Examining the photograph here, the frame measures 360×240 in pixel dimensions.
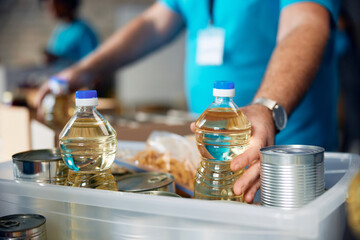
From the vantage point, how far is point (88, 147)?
77 cm

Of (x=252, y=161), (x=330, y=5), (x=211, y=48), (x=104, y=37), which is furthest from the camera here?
(x=104, y=37)

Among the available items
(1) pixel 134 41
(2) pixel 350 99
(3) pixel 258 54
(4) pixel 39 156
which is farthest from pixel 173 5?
(2) pixel 350 99

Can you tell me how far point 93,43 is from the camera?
4.13 metres

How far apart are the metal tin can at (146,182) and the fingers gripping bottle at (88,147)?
3 cm

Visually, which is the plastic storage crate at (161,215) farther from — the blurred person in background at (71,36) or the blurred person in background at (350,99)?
the blurred person in background at (350,99)

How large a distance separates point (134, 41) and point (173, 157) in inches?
41.2

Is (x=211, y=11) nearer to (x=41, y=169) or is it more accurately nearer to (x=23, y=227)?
(x=41, y=169)

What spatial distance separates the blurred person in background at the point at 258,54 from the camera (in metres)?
1.08

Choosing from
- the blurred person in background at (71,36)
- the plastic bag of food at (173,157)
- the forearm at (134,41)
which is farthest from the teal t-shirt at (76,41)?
the plastic bag of food at (173,157)

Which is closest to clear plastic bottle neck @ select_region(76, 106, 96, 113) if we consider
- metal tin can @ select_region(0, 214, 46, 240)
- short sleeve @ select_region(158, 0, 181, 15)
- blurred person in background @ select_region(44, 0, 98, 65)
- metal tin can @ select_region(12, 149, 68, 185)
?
metal tin can @ select_region(12, 149, 68, 185)

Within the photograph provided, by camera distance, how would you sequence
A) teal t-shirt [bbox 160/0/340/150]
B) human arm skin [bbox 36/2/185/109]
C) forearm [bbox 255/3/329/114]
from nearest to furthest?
forearm [bbox 255/3/329/114] < teal t-shirt [bbox 160/0/340/150] < human arm skin [bbox 36/2/185/109]

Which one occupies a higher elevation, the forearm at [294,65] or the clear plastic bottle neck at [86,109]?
the forearm at [294,65]

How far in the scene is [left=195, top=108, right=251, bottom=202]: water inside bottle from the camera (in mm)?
743

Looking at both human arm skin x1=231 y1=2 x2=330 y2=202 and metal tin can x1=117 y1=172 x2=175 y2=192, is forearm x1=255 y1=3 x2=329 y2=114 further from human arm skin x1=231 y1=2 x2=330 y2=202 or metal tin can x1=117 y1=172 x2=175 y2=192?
metal tin can x1=117 y1=172 x2=175 y2=192
